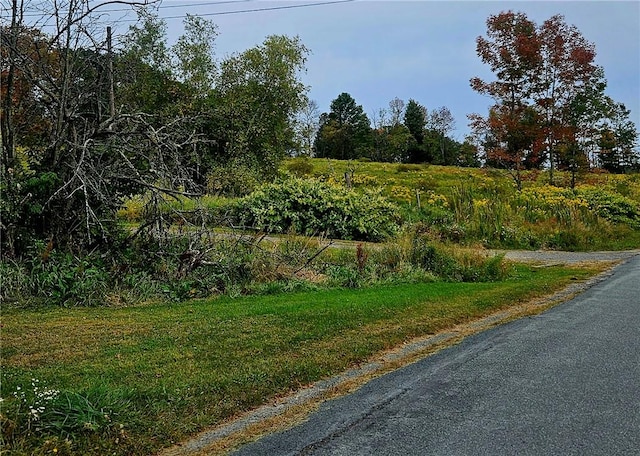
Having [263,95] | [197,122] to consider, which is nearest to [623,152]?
[263,95]

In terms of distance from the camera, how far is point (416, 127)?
58875mm

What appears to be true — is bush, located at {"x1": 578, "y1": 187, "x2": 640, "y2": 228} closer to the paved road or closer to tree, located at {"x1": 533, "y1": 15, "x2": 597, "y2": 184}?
tree, located at {"x1": 533, "y1": 15, "x2": 597, "y2": 184}

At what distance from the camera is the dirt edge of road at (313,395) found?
384 cm

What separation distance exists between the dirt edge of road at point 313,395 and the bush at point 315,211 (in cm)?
974

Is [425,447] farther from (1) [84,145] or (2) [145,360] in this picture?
(1) [84,145]

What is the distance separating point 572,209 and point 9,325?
843 inches

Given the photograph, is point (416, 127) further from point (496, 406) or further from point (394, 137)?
point (496, 406)

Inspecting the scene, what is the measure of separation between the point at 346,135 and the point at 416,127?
7.37 m

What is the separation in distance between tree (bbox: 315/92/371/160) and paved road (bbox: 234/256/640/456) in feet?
168

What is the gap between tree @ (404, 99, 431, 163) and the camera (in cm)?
5672

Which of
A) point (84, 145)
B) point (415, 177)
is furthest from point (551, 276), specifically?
point (415, 177)

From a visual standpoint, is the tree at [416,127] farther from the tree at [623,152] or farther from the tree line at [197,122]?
the tree at [623,152]

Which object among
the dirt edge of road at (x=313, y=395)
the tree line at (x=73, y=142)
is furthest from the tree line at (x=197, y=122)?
the dirt edge of road at (x=313, y=395)

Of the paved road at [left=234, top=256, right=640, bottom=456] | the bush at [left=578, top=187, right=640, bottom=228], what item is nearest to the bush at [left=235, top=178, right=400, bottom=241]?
the bush at [left=578, top=187, right=640, bottom=228]
